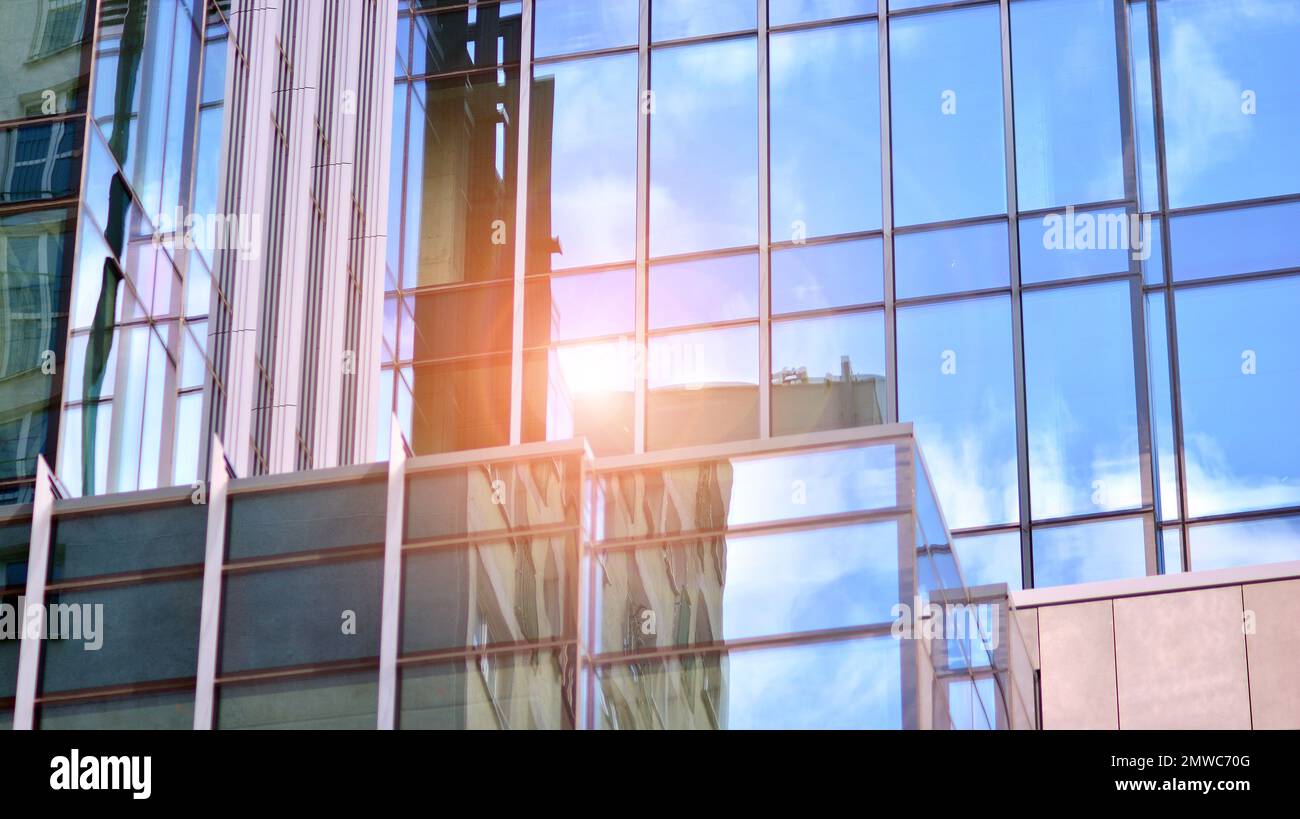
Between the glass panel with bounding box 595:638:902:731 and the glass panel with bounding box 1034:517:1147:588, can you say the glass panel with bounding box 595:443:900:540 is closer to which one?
the glass panel with bounding box 595:638:902:731

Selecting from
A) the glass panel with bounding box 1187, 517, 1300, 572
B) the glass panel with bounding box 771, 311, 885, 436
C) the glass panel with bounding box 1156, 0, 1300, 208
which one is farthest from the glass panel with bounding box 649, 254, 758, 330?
the glass panel with bounding box 1187, 517, 1300, 572

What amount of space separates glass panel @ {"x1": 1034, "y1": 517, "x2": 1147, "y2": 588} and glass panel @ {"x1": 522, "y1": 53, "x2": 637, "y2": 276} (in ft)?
29.6

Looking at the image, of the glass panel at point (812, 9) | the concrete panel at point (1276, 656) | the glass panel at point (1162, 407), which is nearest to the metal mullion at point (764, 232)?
the glass panel at point (812, 9)

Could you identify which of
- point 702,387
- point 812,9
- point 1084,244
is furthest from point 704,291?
point 1084,244

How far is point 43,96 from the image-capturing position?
1953 cm

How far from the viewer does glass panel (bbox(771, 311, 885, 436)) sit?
32438mm

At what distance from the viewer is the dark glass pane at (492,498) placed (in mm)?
18641

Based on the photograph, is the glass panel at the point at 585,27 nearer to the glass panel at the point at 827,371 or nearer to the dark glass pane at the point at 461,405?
the dark glass pane at the point at 461,405

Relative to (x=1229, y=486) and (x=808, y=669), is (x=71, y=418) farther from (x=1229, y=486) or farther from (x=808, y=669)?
(x=1229, y=486)

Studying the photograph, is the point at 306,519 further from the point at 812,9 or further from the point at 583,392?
the point at 812,9

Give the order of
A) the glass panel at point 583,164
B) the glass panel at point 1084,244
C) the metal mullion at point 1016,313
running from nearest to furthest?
1. the metal mullion at point 1016,313
2. the glass panel at point 1084,244
3. the glass panel at point 583,164

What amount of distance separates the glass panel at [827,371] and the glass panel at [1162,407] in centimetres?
435

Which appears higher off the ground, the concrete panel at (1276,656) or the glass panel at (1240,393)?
the glass panel at (1240,393)

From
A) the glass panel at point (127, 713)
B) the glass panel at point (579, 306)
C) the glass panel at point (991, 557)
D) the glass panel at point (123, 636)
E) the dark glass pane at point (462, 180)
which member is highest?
the dark glass pane at point (462, 180)
